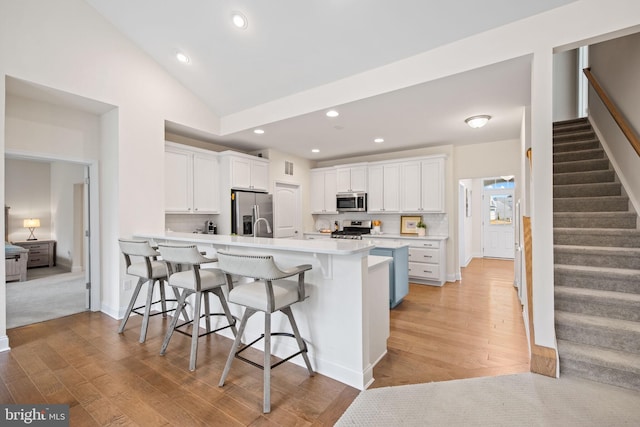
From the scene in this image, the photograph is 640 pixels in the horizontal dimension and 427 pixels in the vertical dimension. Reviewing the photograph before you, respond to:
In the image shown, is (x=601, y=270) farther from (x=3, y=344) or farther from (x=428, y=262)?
(x=3, y=344)

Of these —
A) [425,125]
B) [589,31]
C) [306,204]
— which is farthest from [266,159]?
[589,31]

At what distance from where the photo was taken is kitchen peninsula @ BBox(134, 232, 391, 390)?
2105mm

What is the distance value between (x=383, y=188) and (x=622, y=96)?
3.44 meters

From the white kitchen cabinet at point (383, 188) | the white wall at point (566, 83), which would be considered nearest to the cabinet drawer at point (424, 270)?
the white kitchen cabinet at point (383, 188)

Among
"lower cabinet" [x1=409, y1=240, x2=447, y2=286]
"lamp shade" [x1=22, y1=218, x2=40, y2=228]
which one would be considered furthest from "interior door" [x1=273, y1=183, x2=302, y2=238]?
"lamp shade" [x1=22, y1=218, x2=40, y2=228]

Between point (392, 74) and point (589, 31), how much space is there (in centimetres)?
154

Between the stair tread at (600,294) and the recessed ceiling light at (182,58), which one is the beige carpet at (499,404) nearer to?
the stair tread at (600,294)

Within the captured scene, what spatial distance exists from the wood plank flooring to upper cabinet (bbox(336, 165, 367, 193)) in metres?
3.11

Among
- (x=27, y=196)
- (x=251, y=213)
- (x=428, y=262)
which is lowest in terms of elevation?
(x=428, y=262)

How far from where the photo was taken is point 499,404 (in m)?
1.87

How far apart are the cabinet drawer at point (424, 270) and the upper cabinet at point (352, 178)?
71.4 inches

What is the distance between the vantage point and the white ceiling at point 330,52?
101 inches

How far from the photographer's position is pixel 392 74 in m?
3.08

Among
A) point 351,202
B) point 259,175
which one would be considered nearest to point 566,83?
point 351,202
